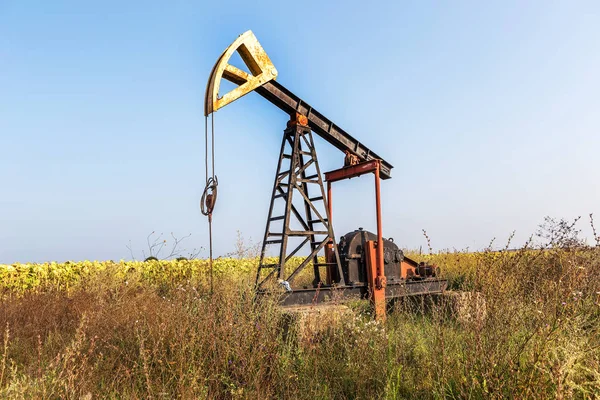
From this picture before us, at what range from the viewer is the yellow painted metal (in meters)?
6.16

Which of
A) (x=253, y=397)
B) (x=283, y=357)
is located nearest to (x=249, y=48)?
(x=283, y=357)

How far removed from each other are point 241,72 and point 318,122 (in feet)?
7.36

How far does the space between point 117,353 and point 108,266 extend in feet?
20.0

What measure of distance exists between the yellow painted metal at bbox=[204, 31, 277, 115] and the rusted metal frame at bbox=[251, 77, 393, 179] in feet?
1.22

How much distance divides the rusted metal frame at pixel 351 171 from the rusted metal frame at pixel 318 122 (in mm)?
461

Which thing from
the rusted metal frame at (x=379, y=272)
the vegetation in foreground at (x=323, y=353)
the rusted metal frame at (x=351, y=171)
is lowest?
the vegetation in foreground at (x=323, y=353)

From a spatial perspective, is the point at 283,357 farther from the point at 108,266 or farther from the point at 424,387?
the point at 108,266

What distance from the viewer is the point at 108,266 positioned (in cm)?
1068

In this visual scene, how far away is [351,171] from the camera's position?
9062 millimetres

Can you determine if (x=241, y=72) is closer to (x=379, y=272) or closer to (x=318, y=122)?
(x=318, y=122)

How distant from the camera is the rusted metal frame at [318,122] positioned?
25.5ft

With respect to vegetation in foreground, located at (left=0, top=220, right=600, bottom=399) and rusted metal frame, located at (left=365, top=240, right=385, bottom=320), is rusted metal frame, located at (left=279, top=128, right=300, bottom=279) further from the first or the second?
rusted metal frame, located at (left=365, top=240, right=385, bottom=320)

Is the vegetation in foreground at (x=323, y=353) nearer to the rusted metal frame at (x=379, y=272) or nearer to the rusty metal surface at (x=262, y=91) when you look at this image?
the rusted metal frame at (x=379, y=272)

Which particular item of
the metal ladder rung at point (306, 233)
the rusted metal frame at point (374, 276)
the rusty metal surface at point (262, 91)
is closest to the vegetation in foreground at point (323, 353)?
the metal ladder rung at point (306, 233)
